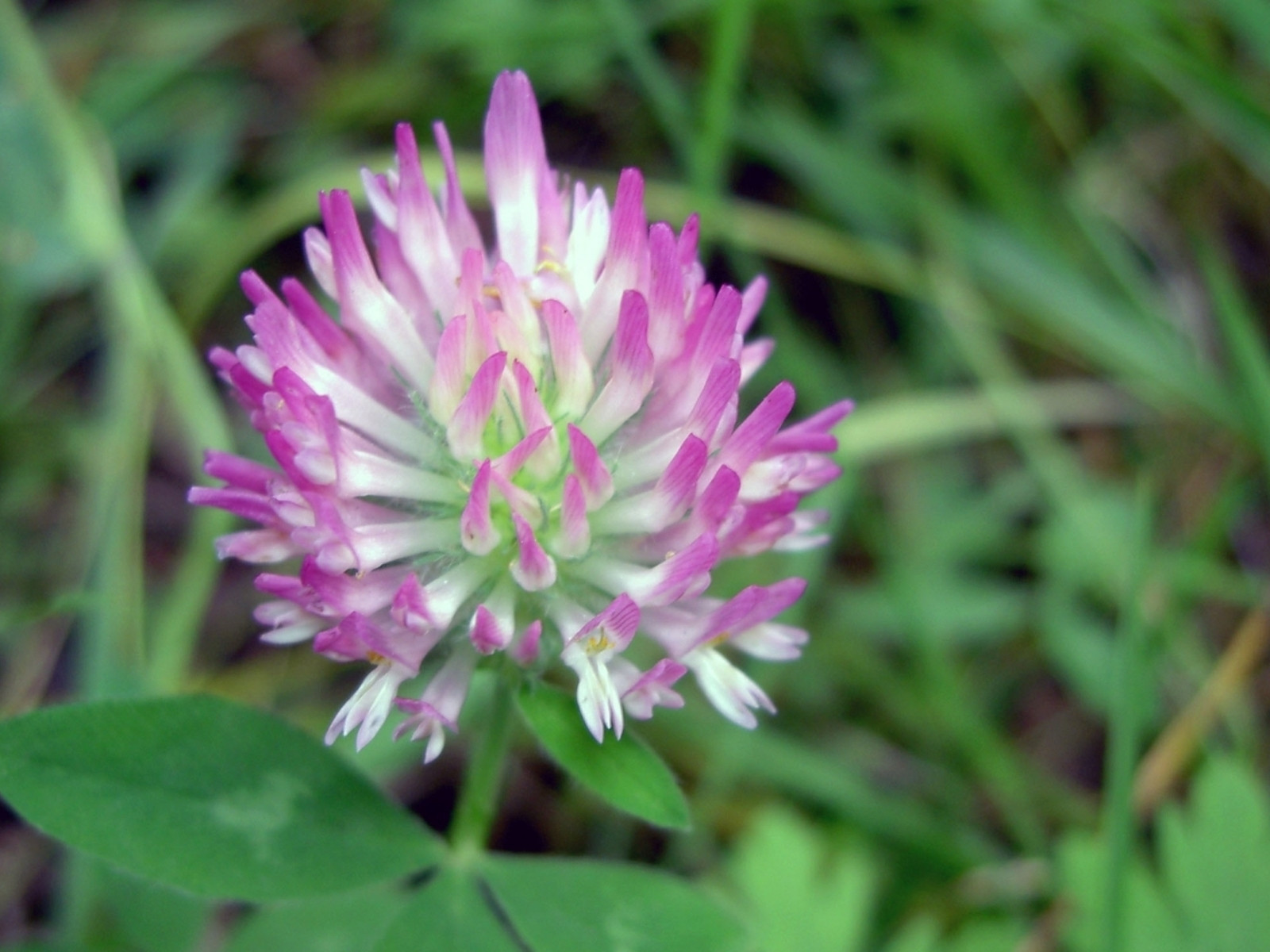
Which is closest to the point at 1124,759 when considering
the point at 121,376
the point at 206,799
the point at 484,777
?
the point at 484,777

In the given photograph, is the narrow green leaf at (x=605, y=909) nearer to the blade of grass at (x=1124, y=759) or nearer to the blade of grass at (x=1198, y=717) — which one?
the blade of grass at (x=1124, y=759)

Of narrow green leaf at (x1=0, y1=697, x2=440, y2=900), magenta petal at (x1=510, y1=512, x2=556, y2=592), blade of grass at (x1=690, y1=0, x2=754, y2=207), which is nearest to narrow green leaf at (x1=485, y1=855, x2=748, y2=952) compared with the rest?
narrow green leaf at (x1=0, y1=697, x2=440, y2=900)

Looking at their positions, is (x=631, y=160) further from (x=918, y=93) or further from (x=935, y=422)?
(x=935, y=422)

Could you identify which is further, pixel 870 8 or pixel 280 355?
pixel 870 8

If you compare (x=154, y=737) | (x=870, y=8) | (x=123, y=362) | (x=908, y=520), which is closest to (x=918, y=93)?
(x=870, y=8)

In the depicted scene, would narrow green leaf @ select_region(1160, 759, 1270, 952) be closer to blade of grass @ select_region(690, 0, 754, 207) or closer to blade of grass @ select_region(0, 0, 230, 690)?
blade of grass @ select_region(690, 0, 754, 207)

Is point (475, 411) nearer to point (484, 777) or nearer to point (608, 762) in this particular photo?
point (608, 762)
